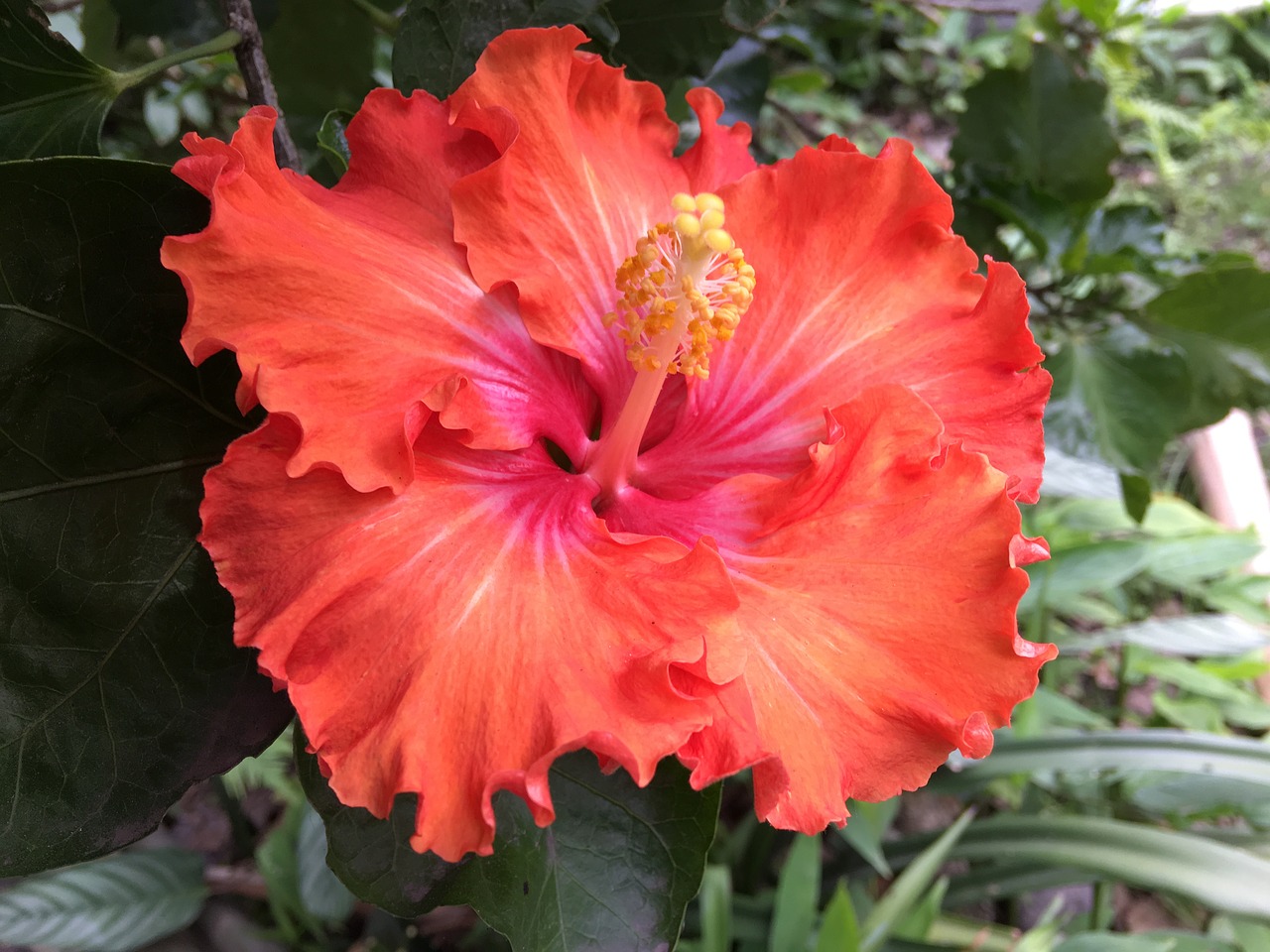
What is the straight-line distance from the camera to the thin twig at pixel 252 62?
0.69 metres

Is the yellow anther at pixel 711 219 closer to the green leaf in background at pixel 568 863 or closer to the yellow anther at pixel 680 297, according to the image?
the yellow anther at pixel 680 297

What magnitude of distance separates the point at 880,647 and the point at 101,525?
1.70 feet

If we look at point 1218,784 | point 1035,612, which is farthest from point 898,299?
point 1218,784

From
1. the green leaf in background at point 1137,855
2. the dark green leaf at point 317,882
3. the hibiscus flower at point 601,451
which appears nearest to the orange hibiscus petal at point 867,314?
the hibiscus flower at point 601,451

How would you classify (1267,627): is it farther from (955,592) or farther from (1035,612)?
(955,592)

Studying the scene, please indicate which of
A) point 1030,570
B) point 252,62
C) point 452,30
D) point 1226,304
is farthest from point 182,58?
point 1030,570

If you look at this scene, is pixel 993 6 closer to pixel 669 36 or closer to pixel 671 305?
pixel 669 36

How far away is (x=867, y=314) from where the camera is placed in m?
0.72

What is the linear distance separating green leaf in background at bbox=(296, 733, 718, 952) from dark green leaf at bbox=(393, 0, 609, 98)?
0.55m

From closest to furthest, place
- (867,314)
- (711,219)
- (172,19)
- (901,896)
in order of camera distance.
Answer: (711,219) < (867,314) < (172,19) < (901,896)

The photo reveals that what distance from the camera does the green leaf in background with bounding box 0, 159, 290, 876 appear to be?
1.86ft

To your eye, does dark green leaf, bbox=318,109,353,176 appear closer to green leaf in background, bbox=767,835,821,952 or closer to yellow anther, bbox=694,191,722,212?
yellow anther, bbox=694,191,722,212

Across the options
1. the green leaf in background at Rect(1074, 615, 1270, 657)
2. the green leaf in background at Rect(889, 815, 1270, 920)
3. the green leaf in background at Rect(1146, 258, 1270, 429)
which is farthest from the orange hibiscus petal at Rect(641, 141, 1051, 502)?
the green leaf in background at Rect(1074, 615, 1270, 657)

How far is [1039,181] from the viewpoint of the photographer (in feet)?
4.82
